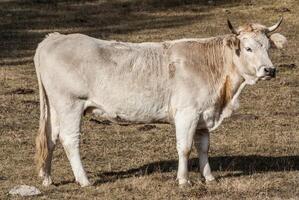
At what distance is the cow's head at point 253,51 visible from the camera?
37.2ft

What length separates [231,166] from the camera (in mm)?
12883

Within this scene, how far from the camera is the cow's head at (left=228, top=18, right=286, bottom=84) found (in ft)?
37.2

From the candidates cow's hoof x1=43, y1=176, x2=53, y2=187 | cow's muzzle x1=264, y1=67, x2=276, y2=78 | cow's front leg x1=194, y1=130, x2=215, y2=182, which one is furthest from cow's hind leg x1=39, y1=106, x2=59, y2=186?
cow's muzzle x1=264, y1=67, x2=276, y2=78

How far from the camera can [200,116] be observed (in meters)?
11.6

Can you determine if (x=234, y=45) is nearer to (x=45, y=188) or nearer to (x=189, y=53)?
(x=189, y=53)

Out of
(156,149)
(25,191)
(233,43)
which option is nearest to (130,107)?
(233,43)

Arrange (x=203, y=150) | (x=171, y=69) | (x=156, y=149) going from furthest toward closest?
(x=156, y=149)
(x=203, y=150)
(x=171, y=69)

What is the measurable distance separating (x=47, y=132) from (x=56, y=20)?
70.9 ft

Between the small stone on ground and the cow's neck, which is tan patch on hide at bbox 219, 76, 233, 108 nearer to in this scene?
the cow's neck

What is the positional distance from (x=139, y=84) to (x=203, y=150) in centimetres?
129

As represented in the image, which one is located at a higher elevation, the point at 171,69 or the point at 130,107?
the point at 171,69

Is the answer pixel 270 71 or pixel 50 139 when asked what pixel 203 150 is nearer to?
pixel 270 71

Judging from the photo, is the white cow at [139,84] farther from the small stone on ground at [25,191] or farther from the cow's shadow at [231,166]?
the cow's shadow at [231,166]

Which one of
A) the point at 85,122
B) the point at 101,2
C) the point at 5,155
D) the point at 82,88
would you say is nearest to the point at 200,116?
the point at 82,88
